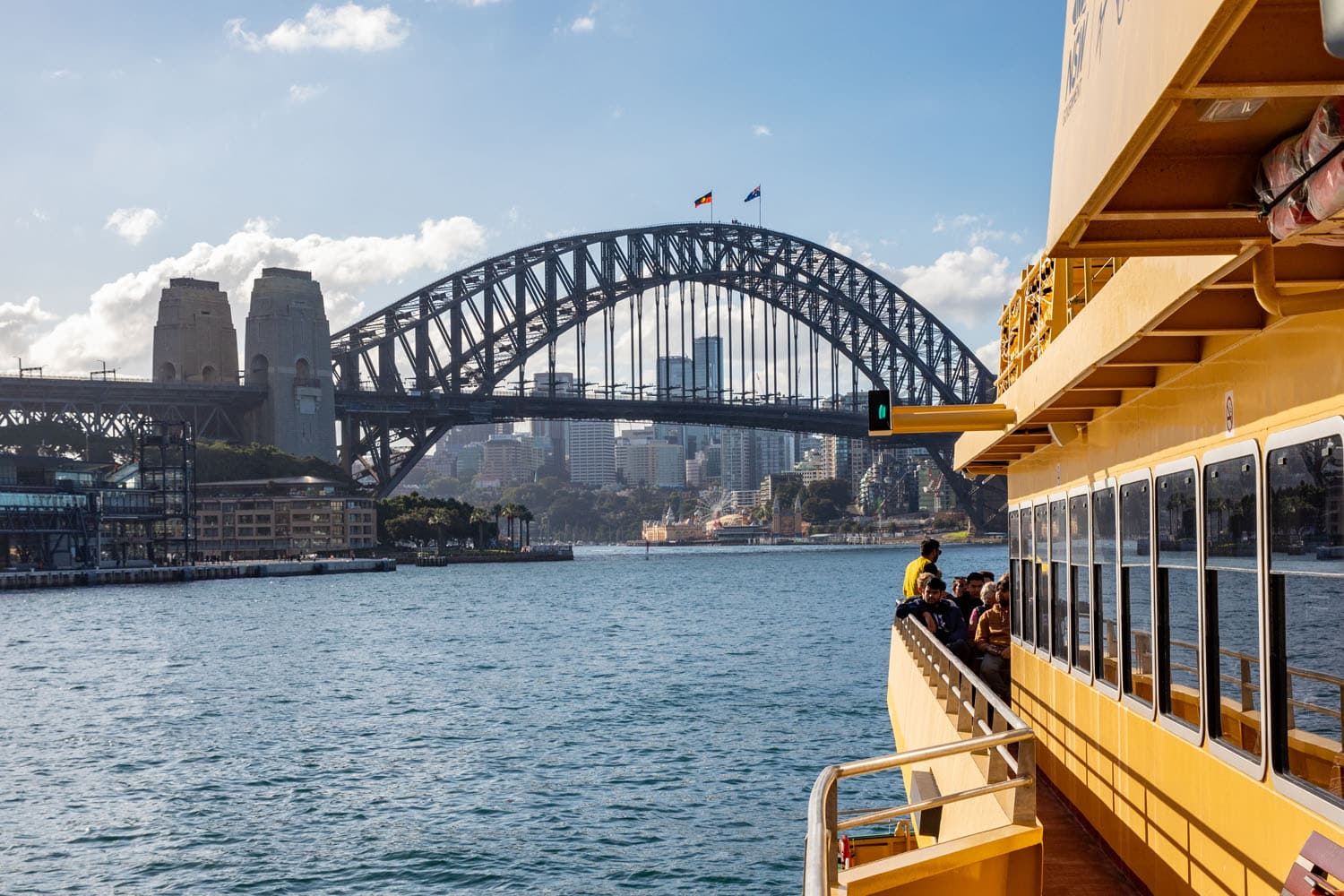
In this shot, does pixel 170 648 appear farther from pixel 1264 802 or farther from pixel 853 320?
pixel 853 320

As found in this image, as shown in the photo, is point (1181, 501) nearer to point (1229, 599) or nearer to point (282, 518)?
point (1229, 599)

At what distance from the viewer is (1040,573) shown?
8.96 m

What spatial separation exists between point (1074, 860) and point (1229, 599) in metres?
2.15

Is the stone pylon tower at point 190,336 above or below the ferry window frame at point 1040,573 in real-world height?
above

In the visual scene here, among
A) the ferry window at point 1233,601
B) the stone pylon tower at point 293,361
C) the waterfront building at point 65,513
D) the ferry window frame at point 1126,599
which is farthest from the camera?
the stone pylon tower at point 293,361

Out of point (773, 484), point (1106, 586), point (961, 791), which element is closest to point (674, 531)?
point (773, 484)

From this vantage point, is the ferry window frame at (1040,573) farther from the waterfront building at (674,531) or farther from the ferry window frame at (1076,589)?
the waterfront building at (674,531)

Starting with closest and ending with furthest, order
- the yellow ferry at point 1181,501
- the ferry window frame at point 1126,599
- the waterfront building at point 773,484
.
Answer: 1. the yellow ferry at point 1181,501
2. the ferry window frame at point 1126,599
3. the waterfront building at point 773,484

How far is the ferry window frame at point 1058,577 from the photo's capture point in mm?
7832

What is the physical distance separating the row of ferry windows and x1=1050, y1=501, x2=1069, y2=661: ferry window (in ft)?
2.07

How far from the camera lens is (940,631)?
10578mm

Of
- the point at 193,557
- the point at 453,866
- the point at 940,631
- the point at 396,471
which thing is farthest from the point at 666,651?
the point at 193,557

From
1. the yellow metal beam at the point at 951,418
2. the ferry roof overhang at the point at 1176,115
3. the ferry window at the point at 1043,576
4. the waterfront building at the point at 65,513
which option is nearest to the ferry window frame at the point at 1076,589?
the yellow metal beam at the point at 951,418

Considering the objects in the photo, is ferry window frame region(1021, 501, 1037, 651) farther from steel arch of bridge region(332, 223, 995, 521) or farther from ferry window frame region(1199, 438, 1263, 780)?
steel arch of bridge region(332, 223, 995, 521)
